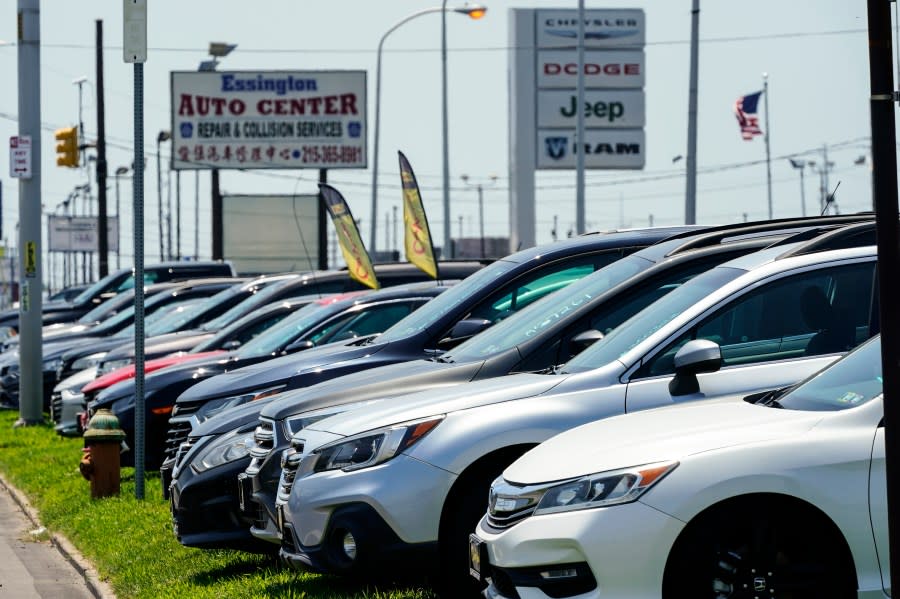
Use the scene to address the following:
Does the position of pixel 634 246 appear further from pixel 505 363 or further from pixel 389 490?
pixel 389 490

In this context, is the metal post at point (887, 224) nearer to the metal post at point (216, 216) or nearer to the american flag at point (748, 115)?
the american flag at point (748, 115)

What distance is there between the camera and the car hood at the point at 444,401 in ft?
21.6

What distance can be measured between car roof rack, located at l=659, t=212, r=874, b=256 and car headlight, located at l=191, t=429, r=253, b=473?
9.09 ft

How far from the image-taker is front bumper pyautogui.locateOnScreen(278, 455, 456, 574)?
6371 mm

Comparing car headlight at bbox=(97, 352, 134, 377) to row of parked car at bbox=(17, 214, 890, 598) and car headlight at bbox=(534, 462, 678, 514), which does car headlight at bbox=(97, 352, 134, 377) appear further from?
car headlight at bbox=(534, 462, 678, 514)

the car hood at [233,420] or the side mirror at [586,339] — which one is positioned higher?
the side mirror at [586,339]

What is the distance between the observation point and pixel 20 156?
758 inches

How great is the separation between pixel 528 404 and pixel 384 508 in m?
0.80

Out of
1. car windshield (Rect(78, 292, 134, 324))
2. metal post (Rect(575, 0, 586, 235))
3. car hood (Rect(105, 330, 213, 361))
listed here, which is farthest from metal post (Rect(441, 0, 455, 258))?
car hood (Rect(105, 330, 213, 361))

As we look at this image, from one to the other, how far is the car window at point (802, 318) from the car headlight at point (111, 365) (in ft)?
33.3

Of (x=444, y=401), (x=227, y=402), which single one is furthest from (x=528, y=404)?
(x=227, y=402)

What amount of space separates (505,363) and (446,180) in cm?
2599

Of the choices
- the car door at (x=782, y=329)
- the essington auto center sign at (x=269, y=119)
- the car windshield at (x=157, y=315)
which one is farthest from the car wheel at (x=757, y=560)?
the essington auto center sign at (x=269, y=119)

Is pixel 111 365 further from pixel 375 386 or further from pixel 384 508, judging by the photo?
pixel 384 508
